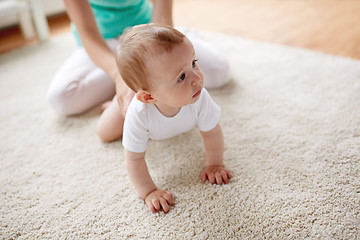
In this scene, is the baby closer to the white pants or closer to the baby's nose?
the baby's nose

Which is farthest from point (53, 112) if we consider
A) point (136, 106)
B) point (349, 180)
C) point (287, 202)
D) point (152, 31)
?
point (349, 180)

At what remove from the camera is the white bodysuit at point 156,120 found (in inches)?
28.0

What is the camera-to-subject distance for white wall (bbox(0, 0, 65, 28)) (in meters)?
→ 2.21

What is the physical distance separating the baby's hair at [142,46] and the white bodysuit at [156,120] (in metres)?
0.11

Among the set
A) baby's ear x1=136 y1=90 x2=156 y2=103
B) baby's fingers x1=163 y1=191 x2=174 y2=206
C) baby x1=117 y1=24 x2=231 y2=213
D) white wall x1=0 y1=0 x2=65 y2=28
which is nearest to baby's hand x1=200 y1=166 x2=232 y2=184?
baby x1=117 y1=24 x2=231 y2=213

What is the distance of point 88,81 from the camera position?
1109 mm

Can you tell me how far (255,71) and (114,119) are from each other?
25.9 inches

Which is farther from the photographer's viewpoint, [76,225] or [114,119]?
[114,119]

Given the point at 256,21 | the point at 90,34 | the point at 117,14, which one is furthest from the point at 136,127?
the point at 256,21

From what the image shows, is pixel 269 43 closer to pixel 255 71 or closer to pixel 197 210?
pixel 255 71

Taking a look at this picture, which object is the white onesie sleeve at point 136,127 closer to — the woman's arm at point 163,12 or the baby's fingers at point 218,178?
the baby's fingers at point 218,178

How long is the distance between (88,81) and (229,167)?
2.03 feet

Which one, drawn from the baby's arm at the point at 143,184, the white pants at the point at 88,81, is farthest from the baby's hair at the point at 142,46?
the white pants at the point at 88,81

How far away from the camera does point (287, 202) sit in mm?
691
